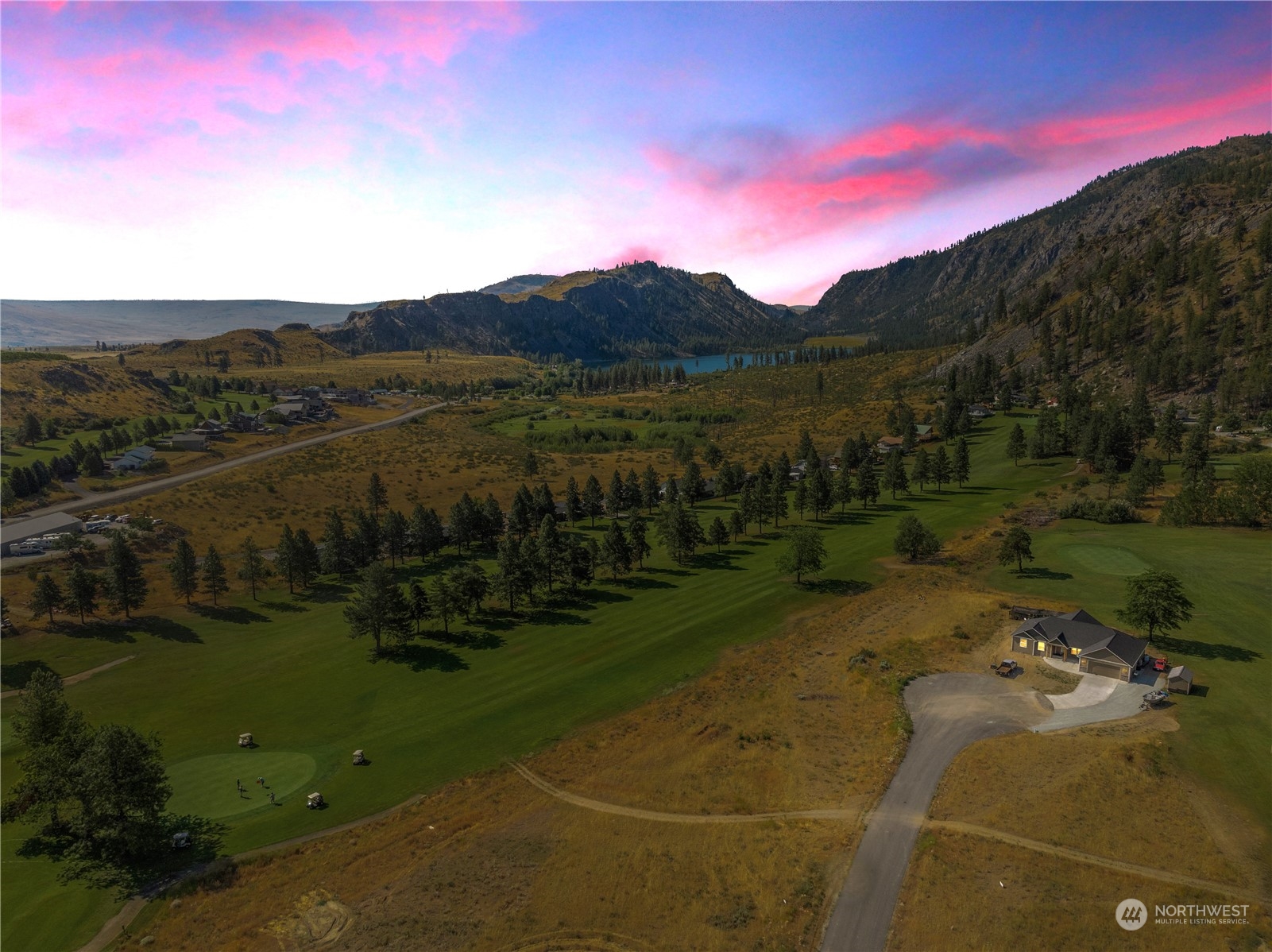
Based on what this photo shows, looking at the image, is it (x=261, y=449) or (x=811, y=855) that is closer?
(x=811, y=855)

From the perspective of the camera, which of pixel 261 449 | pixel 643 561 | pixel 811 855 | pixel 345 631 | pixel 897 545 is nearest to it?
pixel 811 855

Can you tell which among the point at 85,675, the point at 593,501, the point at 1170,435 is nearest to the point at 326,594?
the point at 85,675

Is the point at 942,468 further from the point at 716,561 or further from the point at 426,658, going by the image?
the point at 426,658

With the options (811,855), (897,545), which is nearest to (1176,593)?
(897,545)

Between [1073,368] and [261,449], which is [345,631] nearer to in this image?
[261,449]

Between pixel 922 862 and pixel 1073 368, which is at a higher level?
pixel 1073 368

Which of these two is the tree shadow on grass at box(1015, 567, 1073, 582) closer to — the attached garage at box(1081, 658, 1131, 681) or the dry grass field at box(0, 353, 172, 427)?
the attached garage at box(1081, 658, 1131, 681)

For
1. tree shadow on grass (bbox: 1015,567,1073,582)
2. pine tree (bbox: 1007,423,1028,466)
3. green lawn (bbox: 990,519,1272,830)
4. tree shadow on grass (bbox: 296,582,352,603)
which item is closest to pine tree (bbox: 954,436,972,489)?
pine tree (bbox: 1007,423,1028,466)
